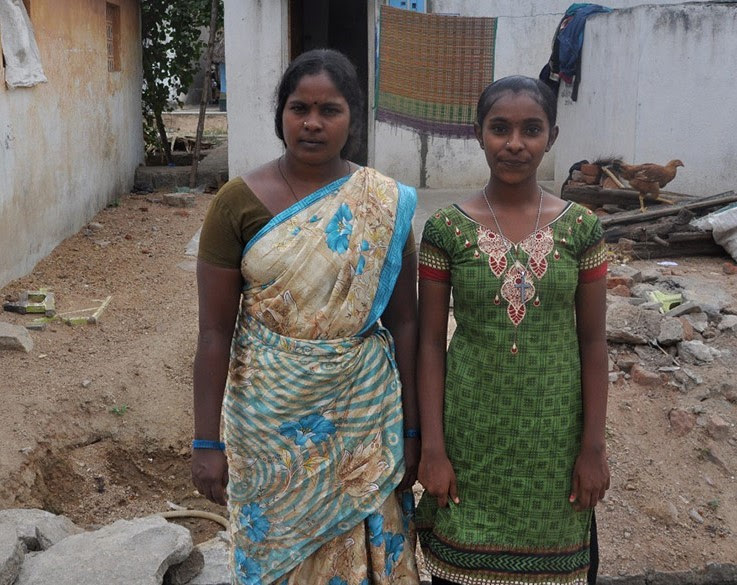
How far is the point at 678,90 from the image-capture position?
28.8 ft

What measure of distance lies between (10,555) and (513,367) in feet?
5.85

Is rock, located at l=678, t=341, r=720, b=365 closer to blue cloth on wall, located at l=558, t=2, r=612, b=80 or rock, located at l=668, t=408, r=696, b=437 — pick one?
rock, located at l=668, t=408, r=696, b=437

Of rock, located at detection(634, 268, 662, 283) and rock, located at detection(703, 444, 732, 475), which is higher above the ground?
rock, located at detection(634, 268, 662, 283)

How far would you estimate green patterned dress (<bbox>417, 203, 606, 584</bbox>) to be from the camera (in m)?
2.14

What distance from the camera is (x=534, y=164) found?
2.16m

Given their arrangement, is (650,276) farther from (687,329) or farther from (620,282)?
(687,329)

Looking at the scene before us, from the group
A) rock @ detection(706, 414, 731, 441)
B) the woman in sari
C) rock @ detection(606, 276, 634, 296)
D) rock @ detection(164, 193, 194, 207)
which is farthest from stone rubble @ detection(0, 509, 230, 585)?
rock @ detection(164, 193, 194, 207)

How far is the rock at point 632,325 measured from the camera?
522 cm

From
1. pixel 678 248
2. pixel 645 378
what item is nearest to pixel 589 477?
pixel 645 378

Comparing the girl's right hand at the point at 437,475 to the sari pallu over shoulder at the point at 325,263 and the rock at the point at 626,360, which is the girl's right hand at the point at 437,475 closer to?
the sari pallu over shoulder at the point at 325,263

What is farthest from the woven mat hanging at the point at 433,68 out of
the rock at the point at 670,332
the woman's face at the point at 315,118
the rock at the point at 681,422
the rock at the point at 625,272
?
the woman's face at the point at 315,118

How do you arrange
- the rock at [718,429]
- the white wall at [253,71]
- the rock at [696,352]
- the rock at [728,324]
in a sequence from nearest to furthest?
the rock at [718,429] < the rock at [696,352] < the rock at [728,324] < the white wall at [253,71]

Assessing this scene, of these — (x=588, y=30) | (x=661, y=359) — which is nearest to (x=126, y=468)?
(x=661, y=359)

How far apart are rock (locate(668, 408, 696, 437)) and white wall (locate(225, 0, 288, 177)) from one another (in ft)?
21.3
